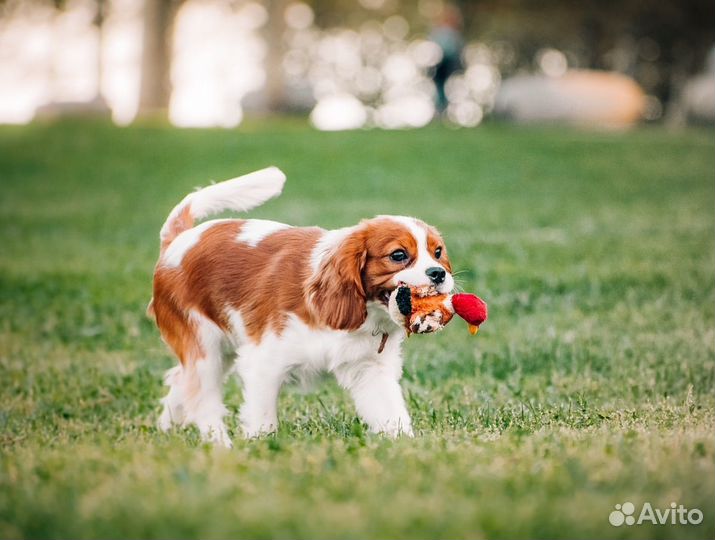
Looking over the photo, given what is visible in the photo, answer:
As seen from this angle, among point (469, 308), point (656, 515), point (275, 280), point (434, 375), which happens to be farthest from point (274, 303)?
point (656, 515)

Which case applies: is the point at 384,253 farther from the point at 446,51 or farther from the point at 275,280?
the point at 446,51

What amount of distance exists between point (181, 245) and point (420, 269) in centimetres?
160

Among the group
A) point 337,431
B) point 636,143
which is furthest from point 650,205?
point 337,431

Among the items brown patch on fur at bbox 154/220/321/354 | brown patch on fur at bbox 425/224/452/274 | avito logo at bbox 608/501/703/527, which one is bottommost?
avito logo at bbox 608/501/703/527

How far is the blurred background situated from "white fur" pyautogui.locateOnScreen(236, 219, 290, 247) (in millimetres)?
17878

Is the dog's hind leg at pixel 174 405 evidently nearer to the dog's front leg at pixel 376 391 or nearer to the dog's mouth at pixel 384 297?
the dog's front leg at pixel 376 391

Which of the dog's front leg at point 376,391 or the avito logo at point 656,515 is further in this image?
the dog's front leg at point 376,391

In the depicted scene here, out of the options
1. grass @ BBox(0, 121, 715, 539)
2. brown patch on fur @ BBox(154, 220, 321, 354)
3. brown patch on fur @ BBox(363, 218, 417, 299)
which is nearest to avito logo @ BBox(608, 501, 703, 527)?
grass @ BBox(0, 121, 715, 539)

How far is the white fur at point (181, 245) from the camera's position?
5586mm

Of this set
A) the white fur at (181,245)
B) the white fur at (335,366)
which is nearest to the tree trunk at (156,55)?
the white fur at (181,245)

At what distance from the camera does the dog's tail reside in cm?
571

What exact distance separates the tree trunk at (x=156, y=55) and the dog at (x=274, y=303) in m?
23.6

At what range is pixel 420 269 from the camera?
4.68m

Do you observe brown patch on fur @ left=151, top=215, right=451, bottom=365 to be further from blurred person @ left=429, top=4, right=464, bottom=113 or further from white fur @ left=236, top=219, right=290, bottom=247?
blurred person @ left=429, top=4, right=464, bottom=113
